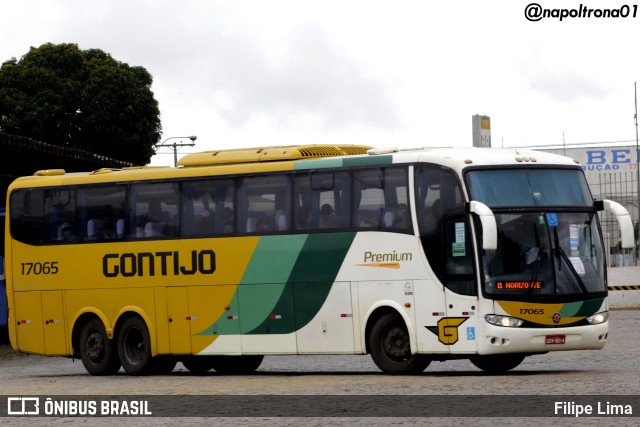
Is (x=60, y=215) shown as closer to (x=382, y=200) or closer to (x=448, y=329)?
(x=382, y=200)

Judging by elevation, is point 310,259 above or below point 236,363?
above

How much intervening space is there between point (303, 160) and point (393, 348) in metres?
3.41

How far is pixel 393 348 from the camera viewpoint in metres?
21.5

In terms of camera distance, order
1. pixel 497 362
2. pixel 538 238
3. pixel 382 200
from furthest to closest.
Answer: pixel 497 362 < pixel 382 200 < pixel 538 238

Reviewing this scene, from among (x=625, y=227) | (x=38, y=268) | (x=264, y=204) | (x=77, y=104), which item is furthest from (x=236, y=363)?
(x=77, y=104)

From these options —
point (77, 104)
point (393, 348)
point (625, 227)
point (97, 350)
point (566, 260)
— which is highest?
point (77, 104)

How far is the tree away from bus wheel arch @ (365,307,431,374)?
152 feet

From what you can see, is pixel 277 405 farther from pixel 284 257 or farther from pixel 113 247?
pixel 113 247

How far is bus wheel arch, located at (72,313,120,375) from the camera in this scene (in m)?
25.4

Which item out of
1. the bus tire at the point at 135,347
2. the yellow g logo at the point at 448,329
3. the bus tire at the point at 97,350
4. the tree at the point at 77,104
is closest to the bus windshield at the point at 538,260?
the yellow g logo at the point at 448,329

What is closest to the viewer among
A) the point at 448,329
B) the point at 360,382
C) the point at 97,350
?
the point at 360,382

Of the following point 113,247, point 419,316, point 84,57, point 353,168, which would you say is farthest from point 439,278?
point 84,57

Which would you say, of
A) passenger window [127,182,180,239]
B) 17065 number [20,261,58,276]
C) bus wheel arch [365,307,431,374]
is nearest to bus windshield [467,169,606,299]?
bus wheel arch [365,307,431,374]

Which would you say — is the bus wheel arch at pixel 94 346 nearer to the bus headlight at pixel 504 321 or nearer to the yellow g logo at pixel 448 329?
the yellow g logo at pixel 448 329
